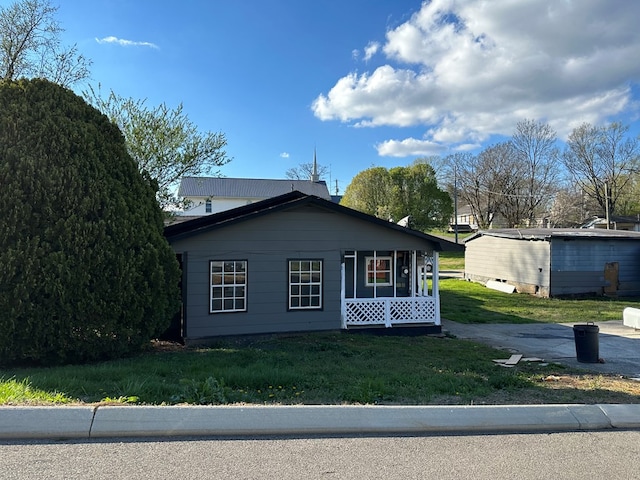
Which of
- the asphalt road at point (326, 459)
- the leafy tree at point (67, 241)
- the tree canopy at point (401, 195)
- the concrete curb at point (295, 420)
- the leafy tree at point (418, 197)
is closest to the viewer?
the asphalt road at point (326, 459)

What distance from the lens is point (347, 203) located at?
43.4m

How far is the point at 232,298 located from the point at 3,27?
43.9 feet

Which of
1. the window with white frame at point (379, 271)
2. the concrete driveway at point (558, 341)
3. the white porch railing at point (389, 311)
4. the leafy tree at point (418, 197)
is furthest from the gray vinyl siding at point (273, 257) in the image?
the leafy tree at point (418, 197)

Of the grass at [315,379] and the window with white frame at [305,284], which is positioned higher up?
the window with white frame at [305,284]

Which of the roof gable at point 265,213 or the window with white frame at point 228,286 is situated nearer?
the roof gable at point 265,213

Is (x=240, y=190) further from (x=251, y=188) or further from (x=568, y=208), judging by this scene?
(x=568, y=208)

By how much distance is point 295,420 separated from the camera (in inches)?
178

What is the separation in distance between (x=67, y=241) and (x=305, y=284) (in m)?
6.10

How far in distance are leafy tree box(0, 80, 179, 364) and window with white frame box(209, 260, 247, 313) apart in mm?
2939

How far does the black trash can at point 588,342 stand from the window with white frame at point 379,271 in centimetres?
601

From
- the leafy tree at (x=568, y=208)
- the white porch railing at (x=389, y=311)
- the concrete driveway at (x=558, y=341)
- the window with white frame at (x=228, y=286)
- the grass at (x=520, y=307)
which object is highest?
the leafy tree at (x=568, y=208)

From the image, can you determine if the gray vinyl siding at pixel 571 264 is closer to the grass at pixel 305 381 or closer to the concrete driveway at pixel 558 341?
the concrete driveway at pixel 558 341

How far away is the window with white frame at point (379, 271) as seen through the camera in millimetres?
14125

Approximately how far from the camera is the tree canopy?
137ft
